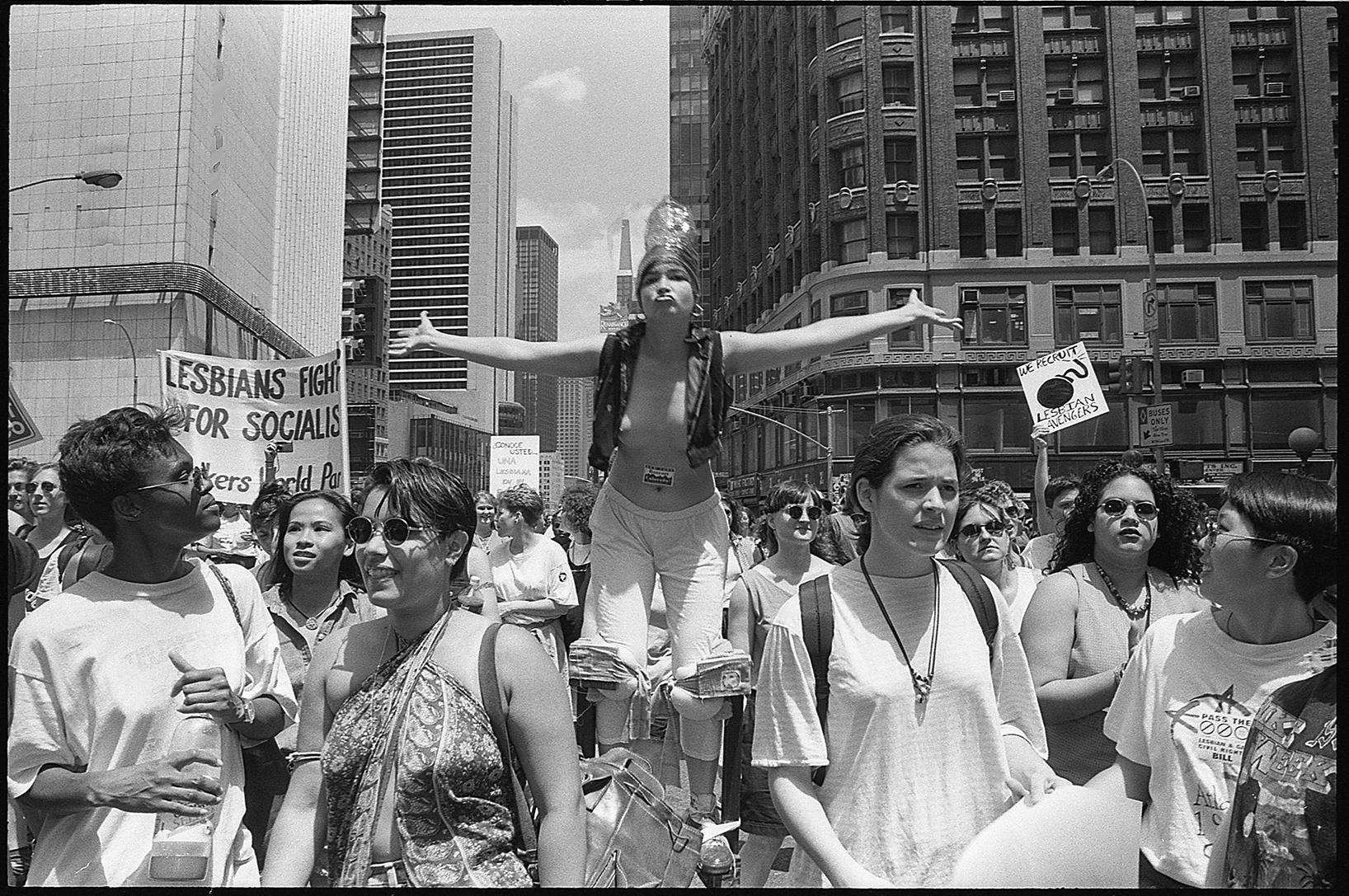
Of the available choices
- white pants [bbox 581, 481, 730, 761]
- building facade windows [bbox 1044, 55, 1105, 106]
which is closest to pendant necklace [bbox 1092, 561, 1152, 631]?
white pants [bbox 581, 481, 730, 761]

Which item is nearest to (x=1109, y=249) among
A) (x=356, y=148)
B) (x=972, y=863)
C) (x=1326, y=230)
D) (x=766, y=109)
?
(x=1326, y=230)

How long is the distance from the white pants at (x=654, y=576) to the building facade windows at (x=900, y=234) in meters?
40.4

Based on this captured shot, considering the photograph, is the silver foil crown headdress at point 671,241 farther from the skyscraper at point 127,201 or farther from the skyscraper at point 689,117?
the skyscraper at point 689,117

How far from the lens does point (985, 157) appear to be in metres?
42.5

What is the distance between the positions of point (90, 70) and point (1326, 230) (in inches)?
1918

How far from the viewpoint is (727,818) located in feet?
12.9

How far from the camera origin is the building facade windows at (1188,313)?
40.0 metres

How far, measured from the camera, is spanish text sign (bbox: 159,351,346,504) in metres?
6.91

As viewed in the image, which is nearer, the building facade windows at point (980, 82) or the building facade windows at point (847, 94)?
the building facade windows at point (980, 82)

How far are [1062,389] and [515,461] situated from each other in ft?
35.1

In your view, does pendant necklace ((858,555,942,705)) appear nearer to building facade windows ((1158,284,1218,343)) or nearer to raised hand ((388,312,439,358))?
raised hand ((388,312,439,358))

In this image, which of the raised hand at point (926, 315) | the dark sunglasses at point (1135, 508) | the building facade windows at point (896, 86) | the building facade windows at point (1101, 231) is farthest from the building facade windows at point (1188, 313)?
the dark sunglasses at point (1135, 508)

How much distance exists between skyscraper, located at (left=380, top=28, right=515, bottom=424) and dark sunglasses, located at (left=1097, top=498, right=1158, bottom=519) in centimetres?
3911

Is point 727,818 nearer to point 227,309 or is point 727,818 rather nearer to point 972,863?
point 972,863
